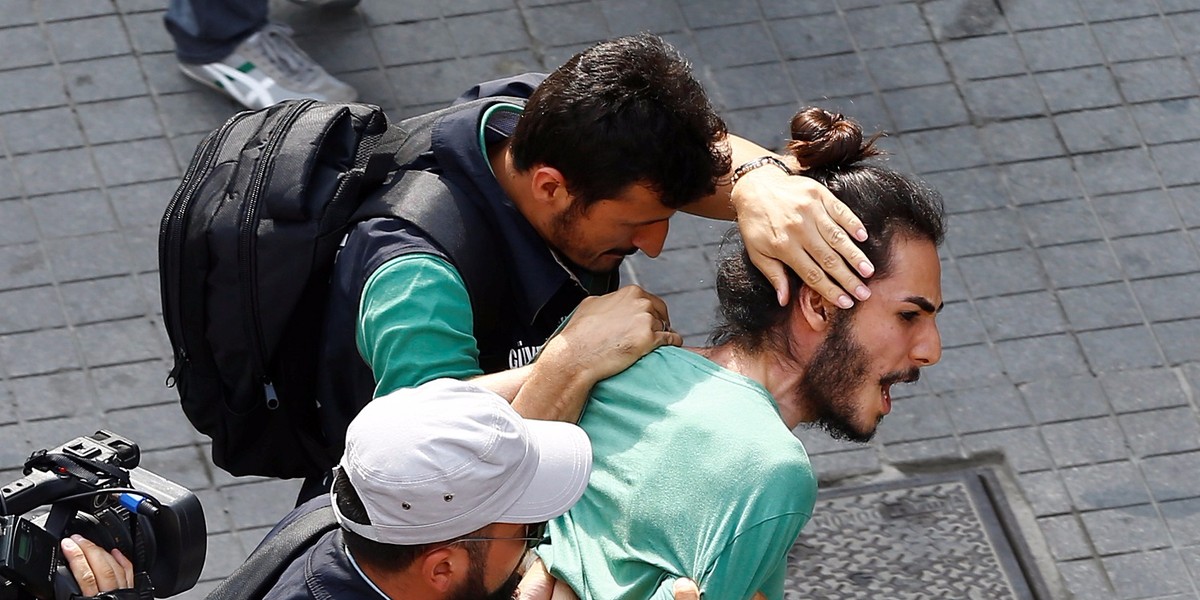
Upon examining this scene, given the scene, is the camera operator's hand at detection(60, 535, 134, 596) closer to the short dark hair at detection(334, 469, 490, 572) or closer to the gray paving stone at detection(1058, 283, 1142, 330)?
the short dark hair at detection(334, 469, 490, 572)

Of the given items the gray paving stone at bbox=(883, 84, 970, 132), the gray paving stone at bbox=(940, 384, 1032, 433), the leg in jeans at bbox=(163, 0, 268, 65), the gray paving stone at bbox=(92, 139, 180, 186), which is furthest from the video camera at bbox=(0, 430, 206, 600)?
the gray paving stone at bbox=(883, 84, 970, 132)

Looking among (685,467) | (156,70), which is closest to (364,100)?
(156,70)

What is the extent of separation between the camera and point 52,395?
521cm

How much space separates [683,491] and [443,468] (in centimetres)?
48

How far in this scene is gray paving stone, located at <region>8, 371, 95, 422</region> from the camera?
5168 millimetres

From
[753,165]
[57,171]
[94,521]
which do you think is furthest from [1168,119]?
[94,521]

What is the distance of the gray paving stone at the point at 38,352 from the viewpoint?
5.28 meters

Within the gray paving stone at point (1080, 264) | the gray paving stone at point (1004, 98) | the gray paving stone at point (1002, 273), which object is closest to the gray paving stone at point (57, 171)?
the gray paving stone at point (1002, 273)

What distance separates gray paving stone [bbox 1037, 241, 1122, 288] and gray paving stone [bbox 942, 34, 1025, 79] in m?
0.97

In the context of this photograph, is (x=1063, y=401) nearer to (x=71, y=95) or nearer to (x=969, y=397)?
(x=969, y=397)

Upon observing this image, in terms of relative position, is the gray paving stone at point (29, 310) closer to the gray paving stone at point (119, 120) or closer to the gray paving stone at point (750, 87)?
the gray paving stone at point (119, 120)

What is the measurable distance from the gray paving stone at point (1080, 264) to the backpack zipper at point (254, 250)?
3.43 meters

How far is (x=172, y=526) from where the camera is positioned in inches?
115

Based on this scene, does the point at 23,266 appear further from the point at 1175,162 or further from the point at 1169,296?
the point at 1175,162
